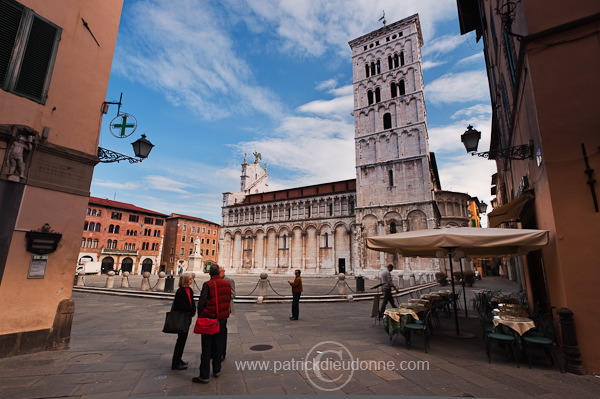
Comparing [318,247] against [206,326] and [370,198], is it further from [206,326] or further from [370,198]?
[206,326]

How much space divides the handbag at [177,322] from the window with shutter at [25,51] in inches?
198

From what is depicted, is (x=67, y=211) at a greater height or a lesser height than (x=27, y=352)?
greater

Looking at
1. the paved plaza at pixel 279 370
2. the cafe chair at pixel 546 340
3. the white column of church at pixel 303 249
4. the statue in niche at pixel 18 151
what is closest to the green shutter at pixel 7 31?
the statue in niche at pixel 18 151

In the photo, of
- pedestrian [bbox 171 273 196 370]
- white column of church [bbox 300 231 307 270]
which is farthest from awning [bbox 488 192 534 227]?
white column of church [bbox 300 231 307 270]

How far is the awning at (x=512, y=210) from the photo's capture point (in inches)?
265

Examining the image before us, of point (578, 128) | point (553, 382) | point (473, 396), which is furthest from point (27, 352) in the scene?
point (578, 128)

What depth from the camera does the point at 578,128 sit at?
485cm

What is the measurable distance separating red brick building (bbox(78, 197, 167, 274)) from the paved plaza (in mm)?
44595

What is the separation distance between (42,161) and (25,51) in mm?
2157

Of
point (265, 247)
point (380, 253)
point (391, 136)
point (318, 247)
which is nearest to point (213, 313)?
point (380, 253)

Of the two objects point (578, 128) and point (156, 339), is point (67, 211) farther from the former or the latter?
point (578, 128)

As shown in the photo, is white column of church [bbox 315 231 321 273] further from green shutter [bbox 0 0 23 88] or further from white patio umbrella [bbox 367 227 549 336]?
green shutter [bbox 0 0 23 88]

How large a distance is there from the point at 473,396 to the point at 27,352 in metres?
7.30

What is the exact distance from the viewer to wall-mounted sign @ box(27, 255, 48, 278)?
522cm
